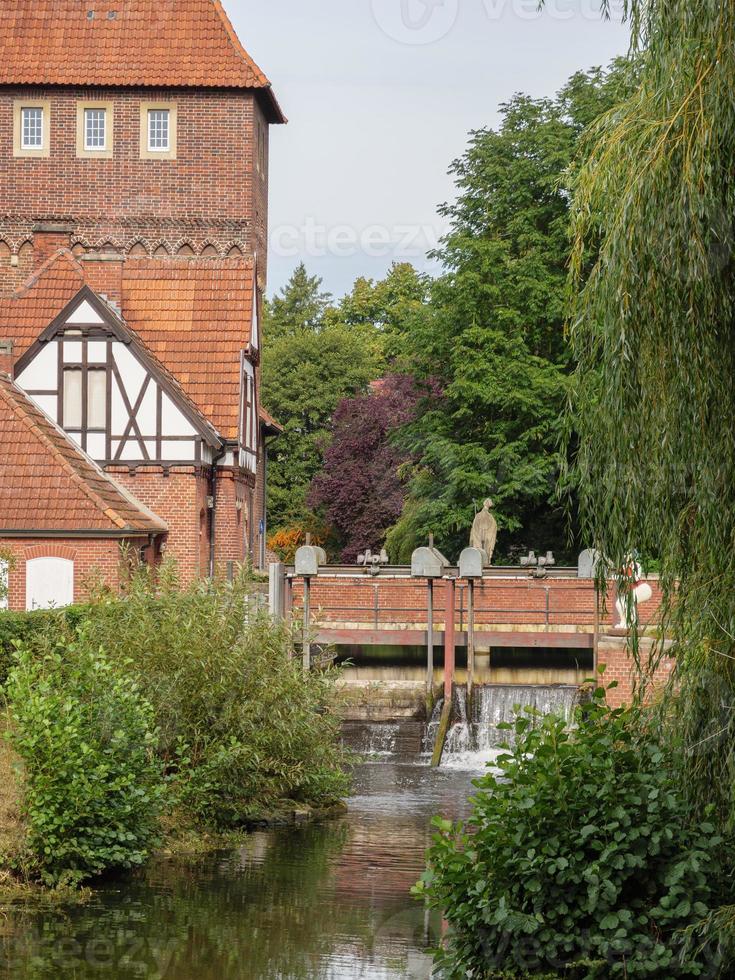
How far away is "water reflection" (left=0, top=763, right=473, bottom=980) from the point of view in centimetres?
1122

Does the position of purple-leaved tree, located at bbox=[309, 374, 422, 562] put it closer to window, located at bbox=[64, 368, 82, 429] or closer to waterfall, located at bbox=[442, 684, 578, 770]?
window, located at bbox=[64, 368, 82, 429]

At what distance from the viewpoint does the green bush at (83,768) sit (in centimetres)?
1323

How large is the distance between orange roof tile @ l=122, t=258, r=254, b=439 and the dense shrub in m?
11.7

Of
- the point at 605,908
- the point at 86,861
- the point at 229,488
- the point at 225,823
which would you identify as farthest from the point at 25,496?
the point at 605,908

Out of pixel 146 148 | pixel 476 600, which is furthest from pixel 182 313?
pixel 146 148

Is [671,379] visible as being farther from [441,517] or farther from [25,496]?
[441,517]

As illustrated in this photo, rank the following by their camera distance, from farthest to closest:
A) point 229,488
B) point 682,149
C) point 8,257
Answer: point 8,257 → point 229,488 → point 682,149

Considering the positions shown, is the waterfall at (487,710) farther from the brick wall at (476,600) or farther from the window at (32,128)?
the window at (32,128)

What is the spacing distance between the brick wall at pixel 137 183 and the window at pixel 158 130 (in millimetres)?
307

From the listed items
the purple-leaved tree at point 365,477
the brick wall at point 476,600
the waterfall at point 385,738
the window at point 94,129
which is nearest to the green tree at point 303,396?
the purple-leaved tree at point 365,477

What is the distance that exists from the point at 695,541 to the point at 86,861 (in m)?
7.17

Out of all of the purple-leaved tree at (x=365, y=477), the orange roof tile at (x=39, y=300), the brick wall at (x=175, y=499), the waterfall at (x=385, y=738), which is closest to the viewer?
the waterfall at (x=385, y=738)

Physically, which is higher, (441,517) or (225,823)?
(441,517)

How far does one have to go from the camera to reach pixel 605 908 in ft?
30.4
